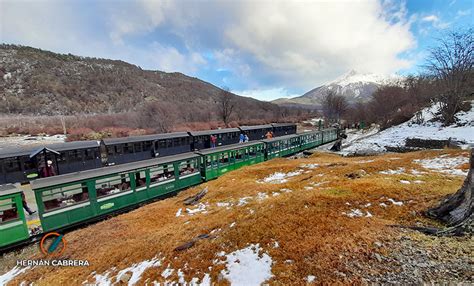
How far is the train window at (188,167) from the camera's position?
13305 millimetres

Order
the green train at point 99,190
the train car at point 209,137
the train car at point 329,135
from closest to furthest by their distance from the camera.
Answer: the green train at point 99,190, the train car at point 209,137, the train car at point 329,135

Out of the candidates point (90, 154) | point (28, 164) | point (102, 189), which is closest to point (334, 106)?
Result: point (90, 154)

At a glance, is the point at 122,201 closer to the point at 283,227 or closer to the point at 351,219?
the point at 283,227

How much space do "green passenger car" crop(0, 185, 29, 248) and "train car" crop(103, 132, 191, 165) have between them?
1189cm

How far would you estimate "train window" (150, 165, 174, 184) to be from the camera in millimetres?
11713

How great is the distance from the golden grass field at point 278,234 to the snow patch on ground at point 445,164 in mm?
753

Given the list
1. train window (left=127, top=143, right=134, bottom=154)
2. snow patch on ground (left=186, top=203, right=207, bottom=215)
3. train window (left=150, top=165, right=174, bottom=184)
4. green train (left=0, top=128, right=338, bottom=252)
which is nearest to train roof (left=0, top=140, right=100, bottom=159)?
train window (left=127, top=143, right=134, bottom=154)

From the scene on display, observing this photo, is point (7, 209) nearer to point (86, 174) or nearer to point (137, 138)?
point (86, 174)

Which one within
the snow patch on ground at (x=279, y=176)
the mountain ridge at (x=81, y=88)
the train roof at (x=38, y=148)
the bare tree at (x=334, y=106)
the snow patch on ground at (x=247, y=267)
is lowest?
the snow patch on ground at (x=279, y=176)

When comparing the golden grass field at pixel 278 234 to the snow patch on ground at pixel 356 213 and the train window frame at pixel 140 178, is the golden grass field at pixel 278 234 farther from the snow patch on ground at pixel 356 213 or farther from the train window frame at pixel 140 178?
the train window frame at pixel 140 178

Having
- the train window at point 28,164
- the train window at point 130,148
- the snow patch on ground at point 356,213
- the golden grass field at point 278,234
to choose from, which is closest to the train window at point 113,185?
the golden grass field at point 278,234

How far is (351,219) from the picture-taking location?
5.61 meters

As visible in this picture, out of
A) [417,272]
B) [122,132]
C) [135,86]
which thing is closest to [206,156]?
[417,272]

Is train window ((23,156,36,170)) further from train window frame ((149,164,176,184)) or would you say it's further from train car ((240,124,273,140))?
train car ((240,124,273,140))
